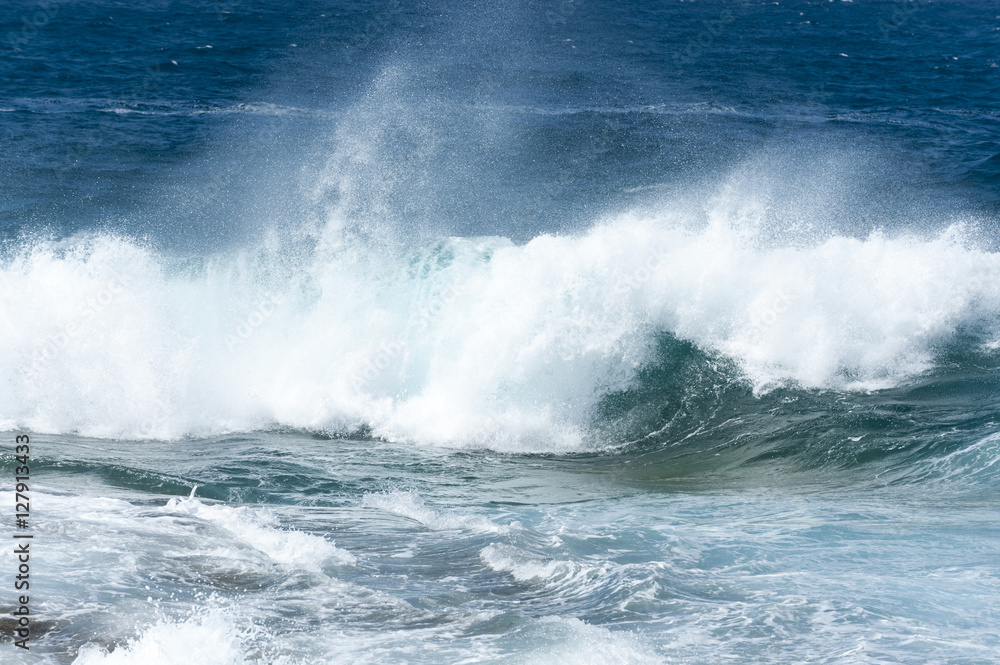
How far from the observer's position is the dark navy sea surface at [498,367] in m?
6.11

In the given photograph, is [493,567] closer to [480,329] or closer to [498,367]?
[498,367]

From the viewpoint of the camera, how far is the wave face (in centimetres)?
1215

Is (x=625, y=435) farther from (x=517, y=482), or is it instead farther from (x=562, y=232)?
(x=562, y=232)

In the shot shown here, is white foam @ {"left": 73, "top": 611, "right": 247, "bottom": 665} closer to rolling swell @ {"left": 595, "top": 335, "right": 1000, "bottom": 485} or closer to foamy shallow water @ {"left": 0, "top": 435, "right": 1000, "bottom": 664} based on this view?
foamy shallow water @ {"left": 0, "top": 435, "right": 1000, "bottom": 664}

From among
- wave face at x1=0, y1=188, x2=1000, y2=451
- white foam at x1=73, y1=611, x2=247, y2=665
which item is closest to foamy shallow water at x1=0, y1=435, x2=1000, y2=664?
white foam at x1=73, y1=611, x2=247, y2=665

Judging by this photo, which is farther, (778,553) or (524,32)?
(524,32)

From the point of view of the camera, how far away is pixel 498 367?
41.3 feet

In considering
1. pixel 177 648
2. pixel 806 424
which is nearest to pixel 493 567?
pixel 177 648

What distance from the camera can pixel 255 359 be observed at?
13398 millimetres

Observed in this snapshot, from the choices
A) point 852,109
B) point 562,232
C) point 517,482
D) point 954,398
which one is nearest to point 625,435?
point 517,482

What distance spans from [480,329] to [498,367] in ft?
2.98

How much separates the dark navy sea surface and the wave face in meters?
0.06

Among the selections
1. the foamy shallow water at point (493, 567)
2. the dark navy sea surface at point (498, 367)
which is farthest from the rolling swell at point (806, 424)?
the foamy shallow water at point (493, 567)

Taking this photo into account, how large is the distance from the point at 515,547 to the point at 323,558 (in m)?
1.52
